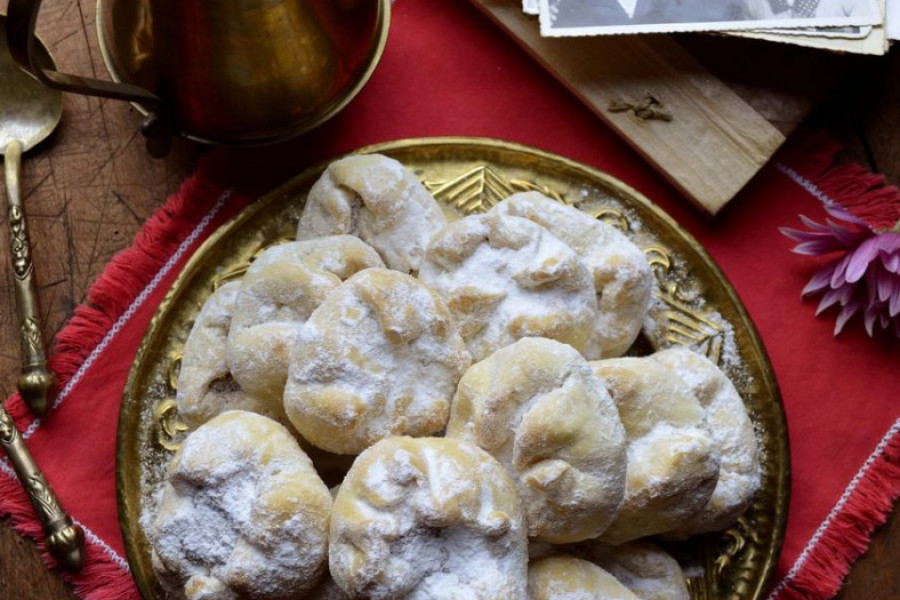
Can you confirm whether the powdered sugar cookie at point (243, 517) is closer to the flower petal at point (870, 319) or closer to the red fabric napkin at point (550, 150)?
the red fabric napkin at point (550, 150)

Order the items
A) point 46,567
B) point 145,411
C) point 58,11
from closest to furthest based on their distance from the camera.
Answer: point 145,411 < point 46,567 < point 58,11

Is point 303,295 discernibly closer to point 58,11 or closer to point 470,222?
point 470,222

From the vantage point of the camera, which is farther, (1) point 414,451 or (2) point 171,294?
(2) point 171,294

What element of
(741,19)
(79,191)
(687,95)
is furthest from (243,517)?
(741,19)

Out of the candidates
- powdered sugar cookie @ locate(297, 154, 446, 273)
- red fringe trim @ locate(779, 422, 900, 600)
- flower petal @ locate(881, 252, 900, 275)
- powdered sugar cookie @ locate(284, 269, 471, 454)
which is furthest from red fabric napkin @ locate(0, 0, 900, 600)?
powdered sugar cookie @ locate(284, 269, 471, 454)

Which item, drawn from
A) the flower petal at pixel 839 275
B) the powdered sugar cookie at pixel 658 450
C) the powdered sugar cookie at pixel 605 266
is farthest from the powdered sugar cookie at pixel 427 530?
the flower petal at pixel 839 275

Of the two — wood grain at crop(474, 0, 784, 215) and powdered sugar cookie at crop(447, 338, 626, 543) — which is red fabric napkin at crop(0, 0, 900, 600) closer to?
wood grain at crop(474, 0, 784, 215)

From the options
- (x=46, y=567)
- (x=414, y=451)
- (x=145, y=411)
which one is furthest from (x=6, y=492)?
(x=414, y=451)

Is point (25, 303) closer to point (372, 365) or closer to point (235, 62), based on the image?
point (235, 62)

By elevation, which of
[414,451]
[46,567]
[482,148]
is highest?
[482,148]
